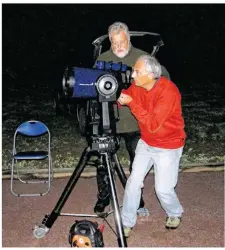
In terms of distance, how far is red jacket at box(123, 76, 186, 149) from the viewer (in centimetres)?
412

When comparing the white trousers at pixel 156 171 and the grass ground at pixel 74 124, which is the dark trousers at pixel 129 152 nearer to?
the white trousers at pixel 156 171

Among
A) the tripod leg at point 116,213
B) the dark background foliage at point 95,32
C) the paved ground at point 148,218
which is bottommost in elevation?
the paved ground at point 148,218

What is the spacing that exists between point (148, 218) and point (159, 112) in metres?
1.68

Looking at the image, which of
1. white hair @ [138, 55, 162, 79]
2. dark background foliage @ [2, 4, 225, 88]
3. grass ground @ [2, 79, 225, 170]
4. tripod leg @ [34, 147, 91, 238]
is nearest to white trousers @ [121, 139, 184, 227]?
tripod leg @ [34, 147, 91, 238]

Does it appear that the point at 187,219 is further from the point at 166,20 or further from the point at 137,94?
the point at 166,20

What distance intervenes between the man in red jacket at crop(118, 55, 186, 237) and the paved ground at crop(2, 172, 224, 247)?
28 cm

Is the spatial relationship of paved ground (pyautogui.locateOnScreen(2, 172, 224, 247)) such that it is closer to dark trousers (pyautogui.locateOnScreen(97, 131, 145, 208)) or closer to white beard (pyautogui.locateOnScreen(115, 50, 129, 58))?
dark trousers (pyautogui.locateOnScreen(97, 131, 145, 208))

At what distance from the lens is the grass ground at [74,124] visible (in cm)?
743

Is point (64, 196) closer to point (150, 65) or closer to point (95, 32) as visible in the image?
point (150, 65)

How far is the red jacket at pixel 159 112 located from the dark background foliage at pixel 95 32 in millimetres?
13686

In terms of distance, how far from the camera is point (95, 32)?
21.2m

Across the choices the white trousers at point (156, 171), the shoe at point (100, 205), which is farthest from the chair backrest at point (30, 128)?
the white trousers at point (156, 171)

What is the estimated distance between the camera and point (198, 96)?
13008 mm

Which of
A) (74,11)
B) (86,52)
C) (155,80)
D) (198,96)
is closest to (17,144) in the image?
(155,80)
